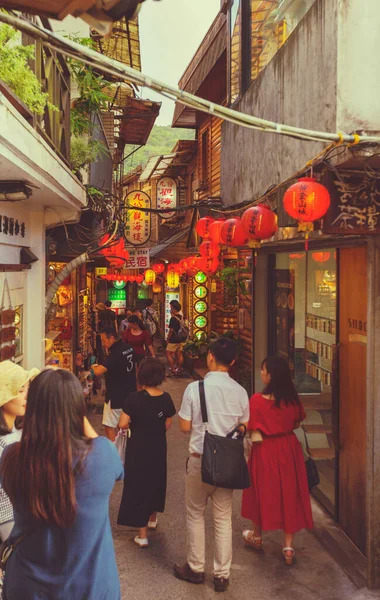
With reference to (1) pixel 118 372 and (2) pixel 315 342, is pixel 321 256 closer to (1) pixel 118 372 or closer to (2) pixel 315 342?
(2) pixel 315 342

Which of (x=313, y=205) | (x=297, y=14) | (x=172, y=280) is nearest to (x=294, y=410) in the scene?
(x=313, y=205)

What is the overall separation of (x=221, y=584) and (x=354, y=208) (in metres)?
3.93

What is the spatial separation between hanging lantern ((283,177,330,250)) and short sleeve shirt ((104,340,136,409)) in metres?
4.57

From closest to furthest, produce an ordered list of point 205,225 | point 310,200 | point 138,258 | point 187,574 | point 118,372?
point 310,200 → point 187,574 → point 118,372 → point 205,225 → point 138,258

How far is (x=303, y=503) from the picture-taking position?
6074 millimetres

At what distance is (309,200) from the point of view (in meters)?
5.00

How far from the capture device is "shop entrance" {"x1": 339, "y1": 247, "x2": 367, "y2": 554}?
19.8ft

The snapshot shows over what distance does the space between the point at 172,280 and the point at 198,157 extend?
17.5 feet

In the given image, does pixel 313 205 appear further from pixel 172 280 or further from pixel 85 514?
pixel 172 280

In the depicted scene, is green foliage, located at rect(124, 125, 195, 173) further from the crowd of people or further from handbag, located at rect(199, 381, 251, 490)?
handbag, located at rect(199, 381, 251, 490)

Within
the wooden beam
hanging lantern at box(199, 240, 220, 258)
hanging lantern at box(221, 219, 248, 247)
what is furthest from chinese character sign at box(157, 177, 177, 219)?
hanging lantern at box(221, 219, 248, 247)

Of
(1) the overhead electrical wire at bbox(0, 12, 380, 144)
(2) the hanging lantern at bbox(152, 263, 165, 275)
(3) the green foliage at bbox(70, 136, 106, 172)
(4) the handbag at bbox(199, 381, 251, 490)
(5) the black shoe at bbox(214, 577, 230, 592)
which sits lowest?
(5) the black shoe at bbox(214, 577, 230, 592)

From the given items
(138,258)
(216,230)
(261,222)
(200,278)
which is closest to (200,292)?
(200,278)

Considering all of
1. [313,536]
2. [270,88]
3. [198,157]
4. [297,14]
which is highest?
[198,157]
